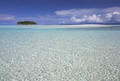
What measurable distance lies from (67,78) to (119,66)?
1.32 m

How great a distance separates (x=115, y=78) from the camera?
196 centimetres

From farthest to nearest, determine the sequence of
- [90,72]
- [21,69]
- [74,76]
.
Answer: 1. [21,69]
2. [90,72]
3. [74,76]

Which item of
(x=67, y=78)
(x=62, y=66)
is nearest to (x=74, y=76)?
(x=67, y=78)

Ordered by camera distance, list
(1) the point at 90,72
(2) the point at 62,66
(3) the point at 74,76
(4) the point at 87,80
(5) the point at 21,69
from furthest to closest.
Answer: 1. (2) the point at 62,66
2. (5) the point at 21,69
3. (1) the point at 90,72
4. (3) the point at 74,76
5. (4) the point at 87,80

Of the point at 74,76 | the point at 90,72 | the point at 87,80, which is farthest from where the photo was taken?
the point at 90,72

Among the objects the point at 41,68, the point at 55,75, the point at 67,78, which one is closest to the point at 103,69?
the point at 67,78

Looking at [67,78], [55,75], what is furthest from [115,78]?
[55,75]

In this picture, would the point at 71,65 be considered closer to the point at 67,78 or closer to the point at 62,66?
the point at 62,66

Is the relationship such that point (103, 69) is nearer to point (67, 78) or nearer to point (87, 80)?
point (87, 80)

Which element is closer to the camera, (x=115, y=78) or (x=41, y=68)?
(x=115, y=78)

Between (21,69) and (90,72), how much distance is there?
4.81 ft

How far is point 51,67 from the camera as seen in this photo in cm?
250

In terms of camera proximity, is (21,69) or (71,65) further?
(71,65)

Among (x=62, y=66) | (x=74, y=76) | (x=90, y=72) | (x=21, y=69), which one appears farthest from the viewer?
(x=62, y=66)
